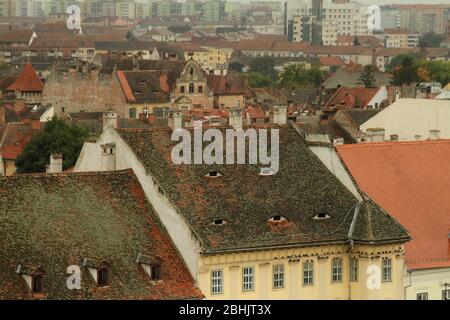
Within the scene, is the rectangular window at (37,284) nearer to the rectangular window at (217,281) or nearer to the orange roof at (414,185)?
the rectangular window at (217,281)

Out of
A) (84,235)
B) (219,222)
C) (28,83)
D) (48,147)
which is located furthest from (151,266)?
(28,83)

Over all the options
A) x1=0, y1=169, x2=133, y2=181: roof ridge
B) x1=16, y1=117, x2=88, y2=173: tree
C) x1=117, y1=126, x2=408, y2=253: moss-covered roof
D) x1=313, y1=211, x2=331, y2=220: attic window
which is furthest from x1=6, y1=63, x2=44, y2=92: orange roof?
x1=313, y1=211, x2=331, y2=220: attic window

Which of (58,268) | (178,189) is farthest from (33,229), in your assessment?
(178,189)

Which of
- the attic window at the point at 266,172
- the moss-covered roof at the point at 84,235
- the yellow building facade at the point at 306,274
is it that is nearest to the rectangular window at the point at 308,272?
the yellow building facade at the point at 306,274

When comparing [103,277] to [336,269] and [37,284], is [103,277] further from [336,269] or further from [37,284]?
[336,269]

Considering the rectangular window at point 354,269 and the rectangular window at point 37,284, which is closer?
the rectangular window at point 37,284

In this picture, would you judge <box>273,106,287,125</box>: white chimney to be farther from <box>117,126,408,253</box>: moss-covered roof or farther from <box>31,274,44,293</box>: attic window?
<box>31,274,44,293</box>: attic window
